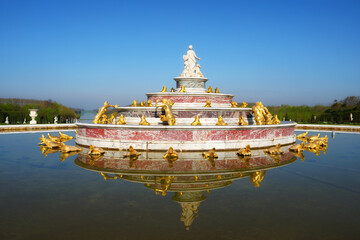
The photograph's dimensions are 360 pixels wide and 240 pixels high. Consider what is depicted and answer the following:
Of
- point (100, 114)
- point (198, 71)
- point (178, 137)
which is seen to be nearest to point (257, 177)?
point (178, 137)

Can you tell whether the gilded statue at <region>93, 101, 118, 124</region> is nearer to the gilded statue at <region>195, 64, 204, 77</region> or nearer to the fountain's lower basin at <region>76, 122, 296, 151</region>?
the fountain's lower basin at <region>76, 122, 296, 151</region>

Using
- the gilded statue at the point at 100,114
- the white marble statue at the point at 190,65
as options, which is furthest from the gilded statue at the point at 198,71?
the gilded statue at the point at 100,114

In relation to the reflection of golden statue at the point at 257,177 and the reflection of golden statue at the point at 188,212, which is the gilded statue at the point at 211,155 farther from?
the reflection of golden statue at the point at 188,212

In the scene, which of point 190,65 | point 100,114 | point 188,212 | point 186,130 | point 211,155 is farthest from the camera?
point 190,65

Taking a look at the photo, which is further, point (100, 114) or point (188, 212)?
point (100, 114)

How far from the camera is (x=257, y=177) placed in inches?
450

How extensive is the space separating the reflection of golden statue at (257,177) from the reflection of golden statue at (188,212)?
3.16 m

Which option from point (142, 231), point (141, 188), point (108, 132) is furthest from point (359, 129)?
point (142, 231)

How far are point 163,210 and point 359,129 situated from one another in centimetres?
3519

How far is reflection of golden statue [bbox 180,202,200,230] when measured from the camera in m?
7.05

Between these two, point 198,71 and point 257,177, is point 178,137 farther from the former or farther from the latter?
point 198,71

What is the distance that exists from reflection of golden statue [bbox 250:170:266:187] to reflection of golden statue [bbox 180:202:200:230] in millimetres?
3160

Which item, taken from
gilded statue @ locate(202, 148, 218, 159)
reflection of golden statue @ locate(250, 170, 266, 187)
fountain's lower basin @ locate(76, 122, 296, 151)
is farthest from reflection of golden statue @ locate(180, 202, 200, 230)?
fountain's lower basin @ locate(76, 122, 296, 151)

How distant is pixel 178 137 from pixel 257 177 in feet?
22.4
